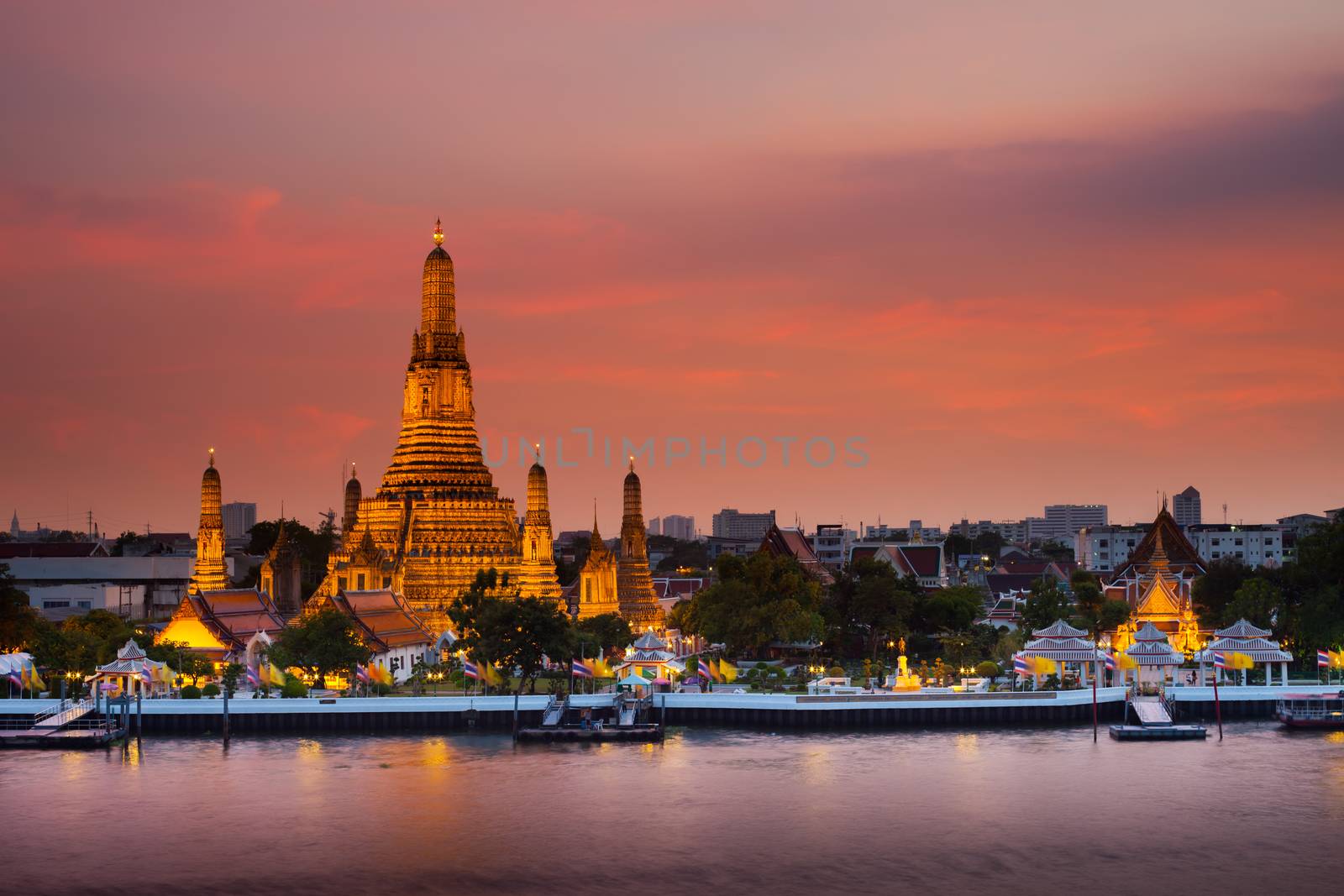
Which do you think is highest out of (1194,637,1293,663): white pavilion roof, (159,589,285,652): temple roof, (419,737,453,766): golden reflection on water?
(159,589,285,652): temple roof

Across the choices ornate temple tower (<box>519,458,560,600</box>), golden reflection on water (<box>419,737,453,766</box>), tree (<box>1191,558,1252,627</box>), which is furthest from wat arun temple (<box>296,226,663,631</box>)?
tree (<box>1191,558,1252,627</box>)

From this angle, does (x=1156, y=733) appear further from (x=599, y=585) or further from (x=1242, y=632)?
(x=599, y=585)

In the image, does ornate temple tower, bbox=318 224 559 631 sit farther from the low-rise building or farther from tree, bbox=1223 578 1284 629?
tree, bbox=1223 578 1284 629

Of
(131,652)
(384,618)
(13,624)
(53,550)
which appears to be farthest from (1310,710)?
(53,550)

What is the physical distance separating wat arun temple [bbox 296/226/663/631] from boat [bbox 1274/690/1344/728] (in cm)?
3984

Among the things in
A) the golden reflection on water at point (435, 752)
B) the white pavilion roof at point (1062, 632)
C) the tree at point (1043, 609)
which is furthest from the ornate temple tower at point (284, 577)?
the white pavilion roof at point (1062, 632)

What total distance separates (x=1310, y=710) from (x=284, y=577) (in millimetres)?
60320

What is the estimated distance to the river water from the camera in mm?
49188

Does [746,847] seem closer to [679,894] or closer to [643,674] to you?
[679,894]

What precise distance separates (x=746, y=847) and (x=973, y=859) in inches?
248

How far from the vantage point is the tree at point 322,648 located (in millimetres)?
81438

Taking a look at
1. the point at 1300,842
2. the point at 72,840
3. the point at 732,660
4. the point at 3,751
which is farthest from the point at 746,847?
the point at 732,660

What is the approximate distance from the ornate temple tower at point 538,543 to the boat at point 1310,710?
39476 millimetres

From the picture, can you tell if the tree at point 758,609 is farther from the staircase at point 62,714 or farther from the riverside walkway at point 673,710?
the staircase at point 62,714
